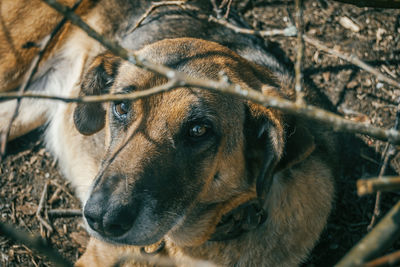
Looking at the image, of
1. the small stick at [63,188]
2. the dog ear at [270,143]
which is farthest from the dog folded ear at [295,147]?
the small stick at [63,188]

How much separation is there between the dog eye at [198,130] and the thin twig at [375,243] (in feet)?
4.17

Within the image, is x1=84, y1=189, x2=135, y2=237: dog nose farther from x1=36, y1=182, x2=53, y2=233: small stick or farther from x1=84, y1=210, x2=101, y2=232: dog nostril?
x1=36, y1=182, x2=53, y2=233: small stick

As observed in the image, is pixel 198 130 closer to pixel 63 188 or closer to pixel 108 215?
pixel 108 215

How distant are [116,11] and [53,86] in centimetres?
118

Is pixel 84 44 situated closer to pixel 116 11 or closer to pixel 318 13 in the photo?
pixel 116 11

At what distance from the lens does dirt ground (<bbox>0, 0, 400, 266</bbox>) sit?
395 cm

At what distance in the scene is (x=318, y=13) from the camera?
15.2 feet

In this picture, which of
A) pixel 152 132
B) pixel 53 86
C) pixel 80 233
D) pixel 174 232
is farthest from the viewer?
pixel 53 86

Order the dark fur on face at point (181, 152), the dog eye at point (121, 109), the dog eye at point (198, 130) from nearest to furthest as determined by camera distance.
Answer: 1. the dark fur on face at point (181, 152)
2. the dog eye at point (198, 130)
3. the dog eye at point (121, 109)

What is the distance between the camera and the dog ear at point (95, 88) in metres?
3.12

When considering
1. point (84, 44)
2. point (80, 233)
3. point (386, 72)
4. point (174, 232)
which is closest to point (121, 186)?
point (174, 232)

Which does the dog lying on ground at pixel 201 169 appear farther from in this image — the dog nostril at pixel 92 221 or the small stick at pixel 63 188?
the small stick at pixel 63 188

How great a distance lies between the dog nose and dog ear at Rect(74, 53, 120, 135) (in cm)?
109

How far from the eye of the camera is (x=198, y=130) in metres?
2.52
